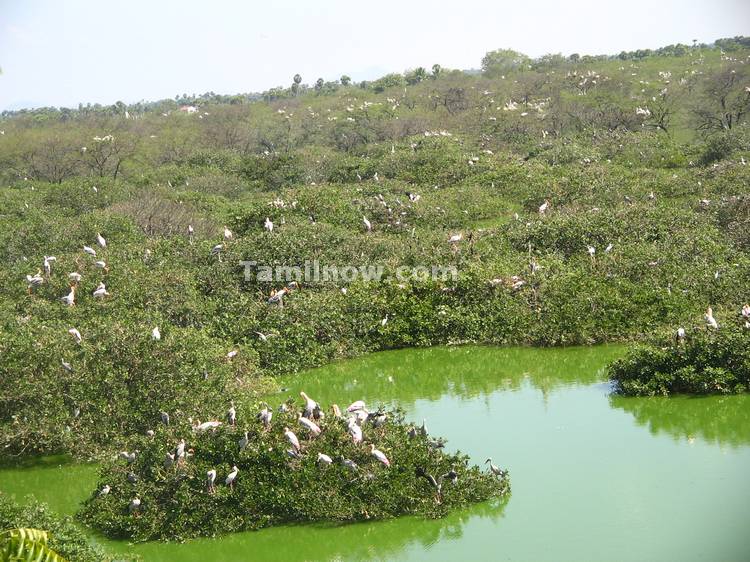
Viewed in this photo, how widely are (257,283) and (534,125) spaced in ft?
99.0

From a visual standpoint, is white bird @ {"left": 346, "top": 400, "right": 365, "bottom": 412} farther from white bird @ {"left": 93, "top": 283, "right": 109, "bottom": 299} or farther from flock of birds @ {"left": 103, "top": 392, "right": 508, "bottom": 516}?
white bird @ {"left": 93, "top": 283, "right": 109, "bottom": 299}

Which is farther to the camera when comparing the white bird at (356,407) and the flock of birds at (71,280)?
the flock of birds at (71,280)

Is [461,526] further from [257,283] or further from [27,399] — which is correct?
[257,283]

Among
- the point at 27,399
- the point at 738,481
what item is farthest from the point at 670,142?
the point at 27,399

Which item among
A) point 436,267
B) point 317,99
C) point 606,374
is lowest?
point 606,374

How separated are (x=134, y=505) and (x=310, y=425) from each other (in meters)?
2.38

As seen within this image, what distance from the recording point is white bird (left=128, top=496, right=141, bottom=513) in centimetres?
1163

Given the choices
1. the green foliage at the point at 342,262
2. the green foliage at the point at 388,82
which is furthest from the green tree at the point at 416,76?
the green foliage at the point at 342,262

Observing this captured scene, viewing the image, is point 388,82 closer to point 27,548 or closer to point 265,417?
point 265,417

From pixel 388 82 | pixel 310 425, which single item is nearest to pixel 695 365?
pixel 310 425

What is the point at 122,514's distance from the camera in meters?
11.8

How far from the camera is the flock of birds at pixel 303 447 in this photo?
11602 millimetres

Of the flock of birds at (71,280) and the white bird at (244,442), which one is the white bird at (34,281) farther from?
the white bird at (244,442)

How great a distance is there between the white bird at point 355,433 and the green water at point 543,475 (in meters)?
1.05
